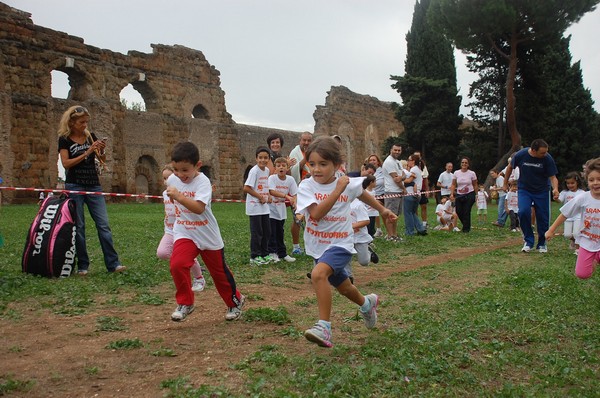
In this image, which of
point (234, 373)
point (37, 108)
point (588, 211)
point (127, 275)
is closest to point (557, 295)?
point (588, 211)

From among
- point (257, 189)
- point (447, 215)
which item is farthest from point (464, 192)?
point (257, 189)

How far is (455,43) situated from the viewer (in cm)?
3038

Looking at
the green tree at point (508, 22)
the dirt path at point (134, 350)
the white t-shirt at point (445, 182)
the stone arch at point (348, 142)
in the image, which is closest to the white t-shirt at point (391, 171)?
the white t-shirt at point (445, 182)

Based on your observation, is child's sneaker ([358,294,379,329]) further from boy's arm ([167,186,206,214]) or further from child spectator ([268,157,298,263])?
child spectator ([268,157,298,263])

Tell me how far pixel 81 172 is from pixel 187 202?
2930 millimetres

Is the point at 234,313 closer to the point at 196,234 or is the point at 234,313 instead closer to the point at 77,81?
the point at 196,234

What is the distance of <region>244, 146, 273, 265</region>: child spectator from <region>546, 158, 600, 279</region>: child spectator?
414cm

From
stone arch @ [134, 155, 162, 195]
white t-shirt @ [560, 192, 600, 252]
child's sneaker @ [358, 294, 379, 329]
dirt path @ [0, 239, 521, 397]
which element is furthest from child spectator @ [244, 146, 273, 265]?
stone arch @ [134, 155, 162, 195]

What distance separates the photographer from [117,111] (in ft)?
86.6

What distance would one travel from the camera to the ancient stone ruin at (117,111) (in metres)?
22.5

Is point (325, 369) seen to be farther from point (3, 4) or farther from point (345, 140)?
point (345, 140)

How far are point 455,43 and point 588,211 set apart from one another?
87.1 feet

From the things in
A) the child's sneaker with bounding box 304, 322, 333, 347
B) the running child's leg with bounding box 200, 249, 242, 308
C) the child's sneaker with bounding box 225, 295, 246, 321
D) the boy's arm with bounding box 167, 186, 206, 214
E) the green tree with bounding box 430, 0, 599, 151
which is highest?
the green tree with bounding box 430, 0, 599, 151

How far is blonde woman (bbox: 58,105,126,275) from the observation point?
7.02 m
